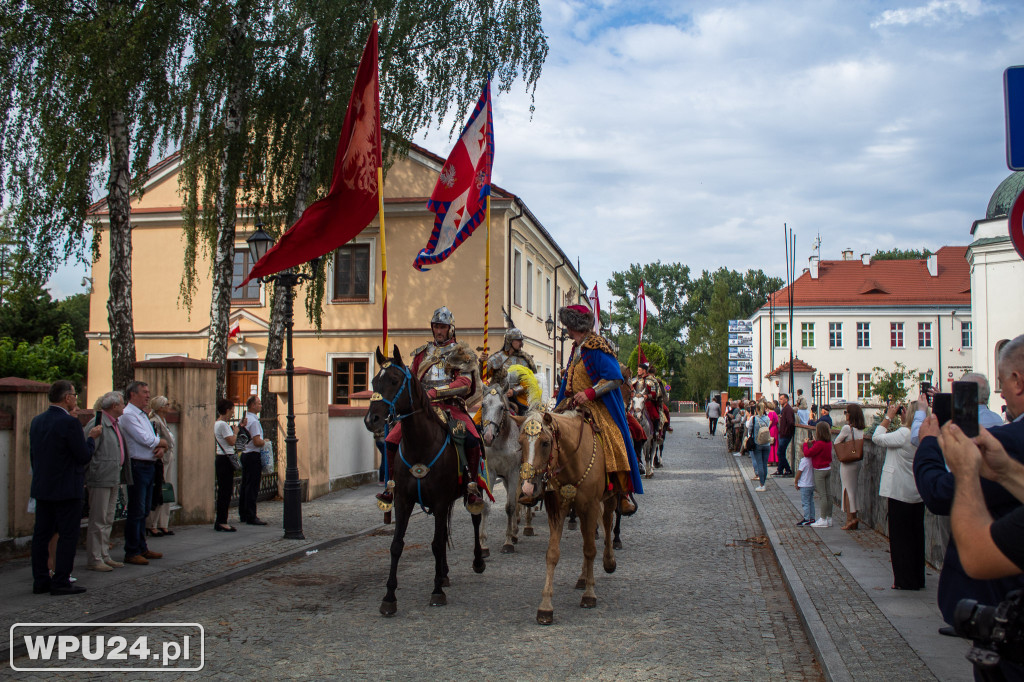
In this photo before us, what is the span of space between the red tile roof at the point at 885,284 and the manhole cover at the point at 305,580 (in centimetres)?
6039

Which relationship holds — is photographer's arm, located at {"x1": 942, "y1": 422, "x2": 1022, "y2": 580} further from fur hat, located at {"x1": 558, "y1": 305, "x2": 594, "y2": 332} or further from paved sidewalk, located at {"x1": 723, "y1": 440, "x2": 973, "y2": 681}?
fur hat, located at {"x1": 558, "y1": 305, "x2": 594, "y2": 332}

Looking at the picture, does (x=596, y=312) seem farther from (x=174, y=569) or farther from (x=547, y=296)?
(x=174, y=569)

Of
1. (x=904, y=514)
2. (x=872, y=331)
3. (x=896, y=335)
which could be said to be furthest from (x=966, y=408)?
(x=896, y=335)

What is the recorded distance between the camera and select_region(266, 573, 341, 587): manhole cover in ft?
28.3

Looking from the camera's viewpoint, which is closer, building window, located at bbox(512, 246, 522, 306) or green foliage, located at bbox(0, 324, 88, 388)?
building window, located at bbox(512, 246, 522, 306)

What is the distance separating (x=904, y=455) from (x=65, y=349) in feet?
127

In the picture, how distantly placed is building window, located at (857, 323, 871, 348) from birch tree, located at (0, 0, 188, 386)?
202ft

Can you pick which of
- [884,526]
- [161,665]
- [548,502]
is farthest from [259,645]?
[884,526]

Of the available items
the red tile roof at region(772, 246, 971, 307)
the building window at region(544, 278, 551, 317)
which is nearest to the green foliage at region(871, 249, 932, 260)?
the red tile roof at region(772, 246, 971, 307)

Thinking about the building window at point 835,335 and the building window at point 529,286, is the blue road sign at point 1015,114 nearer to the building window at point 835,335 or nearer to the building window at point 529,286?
the building window at point 529,286

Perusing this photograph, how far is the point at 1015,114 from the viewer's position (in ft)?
15.0

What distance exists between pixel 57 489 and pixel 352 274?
21.3 metres

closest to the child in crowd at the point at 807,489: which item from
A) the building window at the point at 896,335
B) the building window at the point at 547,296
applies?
the building window at the point at 547,296

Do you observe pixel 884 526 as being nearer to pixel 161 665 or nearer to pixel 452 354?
pixel 452 354
